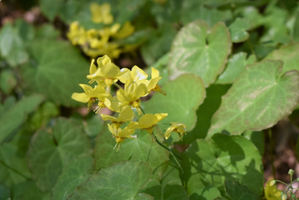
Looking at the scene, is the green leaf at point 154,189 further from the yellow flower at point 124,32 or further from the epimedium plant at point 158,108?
the yellow flower at point 124,32

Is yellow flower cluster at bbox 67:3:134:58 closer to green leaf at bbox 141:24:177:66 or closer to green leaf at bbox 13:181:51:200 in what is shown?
green leaf at bbox 141:24:177:66

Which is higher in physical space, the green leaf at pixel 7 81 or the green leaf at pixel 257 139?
the green leaf at pixel 7 81

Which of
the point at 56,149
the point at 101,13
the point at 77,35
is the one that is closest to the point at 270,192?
the point at 56,149

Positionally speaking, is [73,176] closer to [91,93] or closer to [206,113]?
[91,93]

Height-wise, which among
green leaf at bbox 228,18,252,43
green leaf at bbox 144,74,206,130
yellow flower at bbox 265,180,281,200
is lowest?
yellow flower at bbox 265,180,281,200

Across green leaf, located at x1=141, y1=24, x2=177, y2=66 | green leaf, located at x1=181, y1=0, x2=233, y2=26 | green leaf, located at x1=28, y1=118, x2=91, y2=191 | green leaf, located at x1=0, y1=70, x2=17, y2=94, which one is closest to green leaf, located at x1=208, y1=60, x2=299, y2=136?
green leaf, located at x1=28, y1=118, x2=91, y2=191

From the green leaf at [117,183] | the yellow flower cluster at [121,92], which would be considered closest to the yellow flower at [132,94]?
the yellow flower cluster at [121,92]
